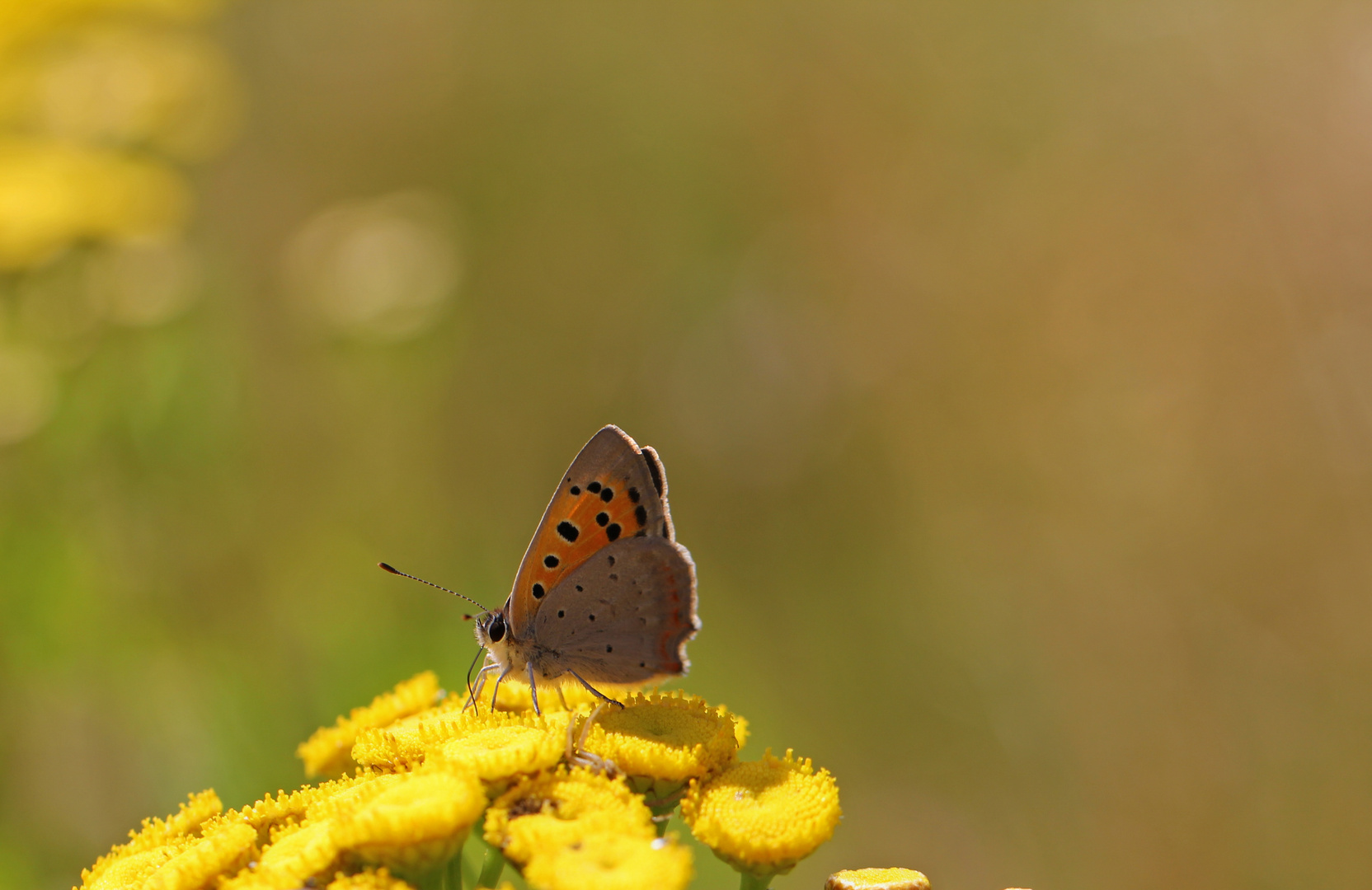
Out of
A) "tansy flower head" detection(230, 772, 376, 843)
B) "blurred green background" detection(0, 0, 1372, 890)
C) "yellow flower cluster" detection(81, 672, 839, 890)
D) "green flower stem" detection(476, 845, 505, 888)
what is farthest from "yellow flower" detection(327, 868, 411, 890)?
"blurred green background" detection(0, 0, 1372, 890)

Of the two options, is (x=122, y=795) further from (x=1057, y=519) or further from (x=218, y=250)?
(x=1057, y=519)

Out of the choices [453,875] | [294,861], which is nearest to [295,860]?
[294,861]

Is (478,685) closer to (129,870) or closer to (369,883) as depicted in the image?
(129,870)

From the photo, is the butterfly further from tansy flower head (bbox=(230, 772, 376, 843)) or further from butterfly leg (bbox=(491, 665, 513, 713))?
tansy flower head (bbox=(230, 772, 376, 843))

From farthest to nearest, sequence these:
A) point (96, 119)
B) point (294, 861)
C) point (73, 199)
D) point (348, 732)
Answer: point (96, 119) < point (73, 199) < point (348, 732) < point (294, 861)

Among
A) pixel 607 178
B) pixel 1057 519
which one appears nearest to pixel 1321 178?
pixel 1057 519

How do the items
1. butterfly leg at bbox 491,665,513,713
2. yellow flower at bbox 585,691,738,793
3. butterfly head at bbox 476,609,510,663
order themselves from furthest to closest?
butterfly head at bbox 476,609,510,663 → butterfly leg at bbox 491,665,513,713 → yellow flower at bbox 585,691,738,793

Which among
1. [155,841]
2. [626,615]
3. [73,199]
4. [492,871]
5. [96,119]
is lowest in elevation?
[492,871]
